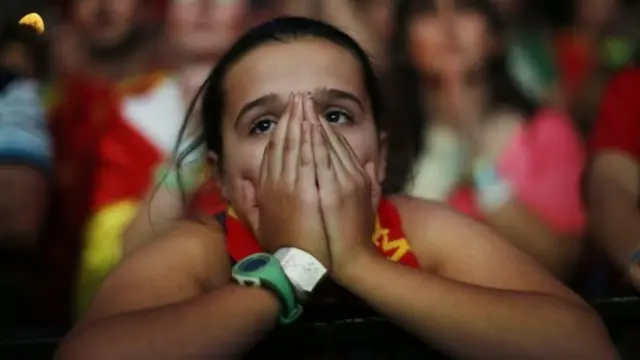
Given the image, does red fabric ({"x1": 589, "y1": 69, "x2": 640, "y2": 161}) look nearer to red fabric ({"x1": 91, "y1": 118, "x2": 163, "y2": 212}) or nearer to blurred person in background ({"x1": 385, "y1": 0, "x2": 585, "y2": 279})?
blurred person in background ({"x1": 385, "y1": 0, "x2": 585, "y2": 279})

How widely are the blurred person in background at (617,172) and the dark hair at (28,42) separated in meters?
0.43

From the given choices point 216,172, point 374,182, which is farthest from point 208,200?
point 374,182

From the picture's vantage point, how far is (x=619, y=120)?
71 cm

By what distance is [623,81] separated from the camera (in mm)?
728

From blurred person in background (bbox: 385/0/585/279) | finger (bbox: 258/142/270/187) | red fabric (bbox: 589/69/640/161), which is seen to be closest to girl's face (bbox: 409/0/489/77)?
blurred person in background (bbox: 385/0/585/279)

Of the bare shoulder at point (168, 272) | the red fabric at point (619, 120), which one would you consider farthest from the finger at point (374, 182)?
the red fabric at point (619, 120)

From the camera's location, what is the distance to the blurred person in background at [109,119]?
65cm

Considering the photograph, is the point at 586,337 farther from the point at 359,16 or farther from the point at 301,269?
the point at 359,16

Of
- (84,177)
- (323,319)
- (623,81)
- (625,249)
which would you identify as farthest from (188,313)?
(623,81)

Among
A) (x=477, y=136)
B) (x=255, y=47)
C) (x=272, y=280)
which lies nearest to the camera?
(x=272, y=280)

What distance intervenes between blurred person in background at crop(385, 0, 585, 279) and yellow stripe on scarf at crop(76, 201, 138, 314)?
0.64 feet

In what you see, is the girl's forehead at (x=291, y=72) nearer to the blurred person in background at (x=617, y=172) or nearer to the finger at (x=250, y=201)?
the finger at (x=250, y=201)

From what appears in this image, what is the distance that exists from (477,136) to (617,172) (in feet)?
0.37

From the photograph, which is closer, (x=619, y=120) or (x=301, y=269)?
(x=301, y=269)
